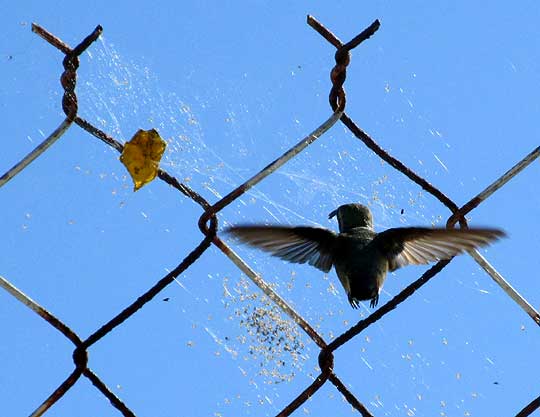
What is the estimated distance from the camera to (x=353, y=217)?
4039 millimetres

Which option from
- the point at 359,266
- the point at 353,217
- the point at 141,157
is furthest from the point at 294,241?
the point at 141,157

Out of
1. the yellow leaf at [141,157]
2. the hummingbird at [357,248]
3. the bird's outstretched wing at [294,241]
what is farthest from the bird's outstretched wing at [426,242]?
the yellow leaf at [141,157]

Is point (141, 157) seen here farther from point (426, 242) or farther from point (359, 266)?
point (359, 266)

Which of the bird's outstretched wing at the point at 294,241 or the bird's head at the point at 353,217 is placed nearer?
the bird's outstretched wing at the point at 294,241

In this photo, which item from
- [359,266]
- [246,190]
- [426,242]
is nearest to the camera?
[246,190]

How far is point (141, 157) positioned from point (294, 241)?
3.43ft

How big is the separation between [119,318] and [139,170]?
331 millimetres

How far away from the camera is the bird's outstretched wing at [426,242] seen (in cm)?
292

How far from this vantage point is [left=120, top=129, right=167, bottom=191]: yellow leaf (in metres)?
2.61

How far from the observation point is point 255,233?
3.19m

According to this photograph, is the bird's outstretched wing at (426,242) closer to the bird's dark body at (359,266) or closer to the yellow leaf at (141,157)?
the bird's dark body at (359,266)

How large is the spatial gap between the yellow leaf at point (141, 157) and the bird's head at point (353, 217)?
4.64 feet

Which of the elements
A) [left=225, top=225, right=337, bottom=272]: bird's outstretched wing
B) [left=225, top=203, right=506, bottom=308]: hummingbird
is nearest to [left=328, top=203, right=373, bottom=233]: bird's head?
[left=225, top=203, right=506, bottom=308]: hummingbird

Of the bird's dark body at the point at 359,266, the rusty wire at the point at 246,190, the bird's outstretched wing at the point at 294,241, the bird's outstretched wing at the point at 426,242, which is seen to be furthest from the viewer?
the bird's dark body at the point at 359,266
